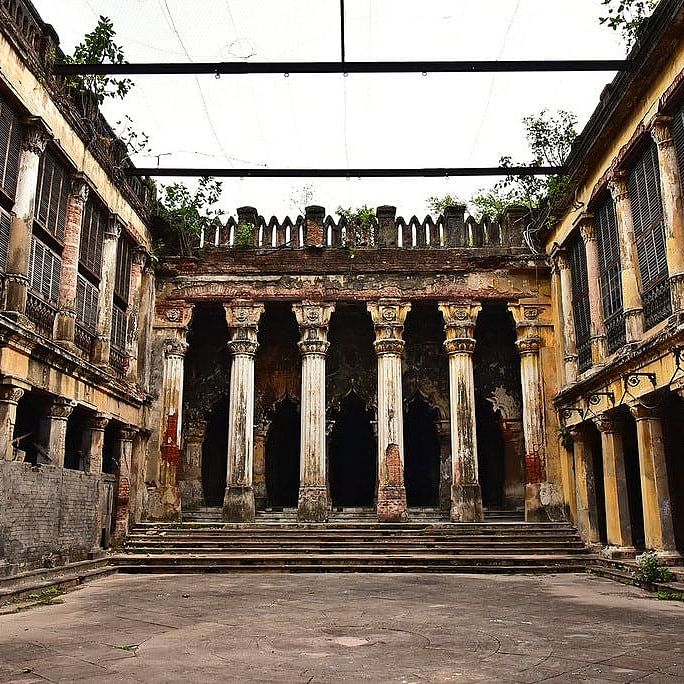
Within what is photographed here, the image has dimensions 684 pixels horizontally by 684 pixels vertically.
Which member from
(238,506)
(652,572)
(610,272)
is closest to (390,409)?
(238,506)

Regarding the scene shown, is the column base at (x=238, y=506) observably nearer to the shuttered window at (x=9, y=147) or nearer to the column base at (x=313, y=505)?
the column base at (x=313, y=505)

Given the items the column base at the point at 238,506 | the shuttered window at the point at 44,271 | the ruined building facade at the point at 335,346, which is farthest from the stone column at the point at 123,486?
the shuttered window at the point at 44,271

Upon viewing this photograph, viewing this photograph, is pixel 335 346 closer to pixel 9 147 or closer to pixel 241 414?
pixel 241 414

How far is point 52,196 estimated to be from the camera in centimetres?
1190

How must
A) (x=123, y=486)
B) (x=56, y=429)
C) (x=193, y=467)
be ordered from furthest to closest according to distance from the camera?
1. (x=193, y=467)
2. (x=123, y=486)
3. (x=56, y=429)

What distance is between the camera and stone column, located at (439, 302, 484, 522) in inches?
626

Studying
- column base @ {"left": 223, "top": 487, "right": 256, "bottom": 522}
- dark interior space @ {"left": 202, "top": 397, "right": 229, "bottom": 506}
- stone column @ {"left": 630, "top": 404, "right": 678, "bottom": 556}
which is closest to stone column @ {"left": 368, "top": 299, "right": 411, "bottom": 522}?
column base @ {"left": 223, "top": 487, "right": 256, "bottom": 522}

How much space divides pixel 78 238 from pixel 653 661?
10.6 meters

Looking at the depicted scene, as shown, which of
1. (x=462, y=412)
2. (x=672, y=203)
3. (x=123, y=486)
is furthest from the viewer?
(x=462, y=412)

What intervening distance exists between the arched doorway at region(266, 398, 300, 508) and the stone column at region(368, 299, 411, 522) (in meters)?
3.48

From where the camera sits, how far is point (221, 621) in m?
7.67

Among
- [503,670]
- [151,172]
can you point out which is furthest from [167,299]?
[503,670]

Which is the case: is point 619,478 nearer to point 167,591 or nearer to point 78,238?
point 167,591

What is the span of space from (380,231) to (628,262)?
6.75m
